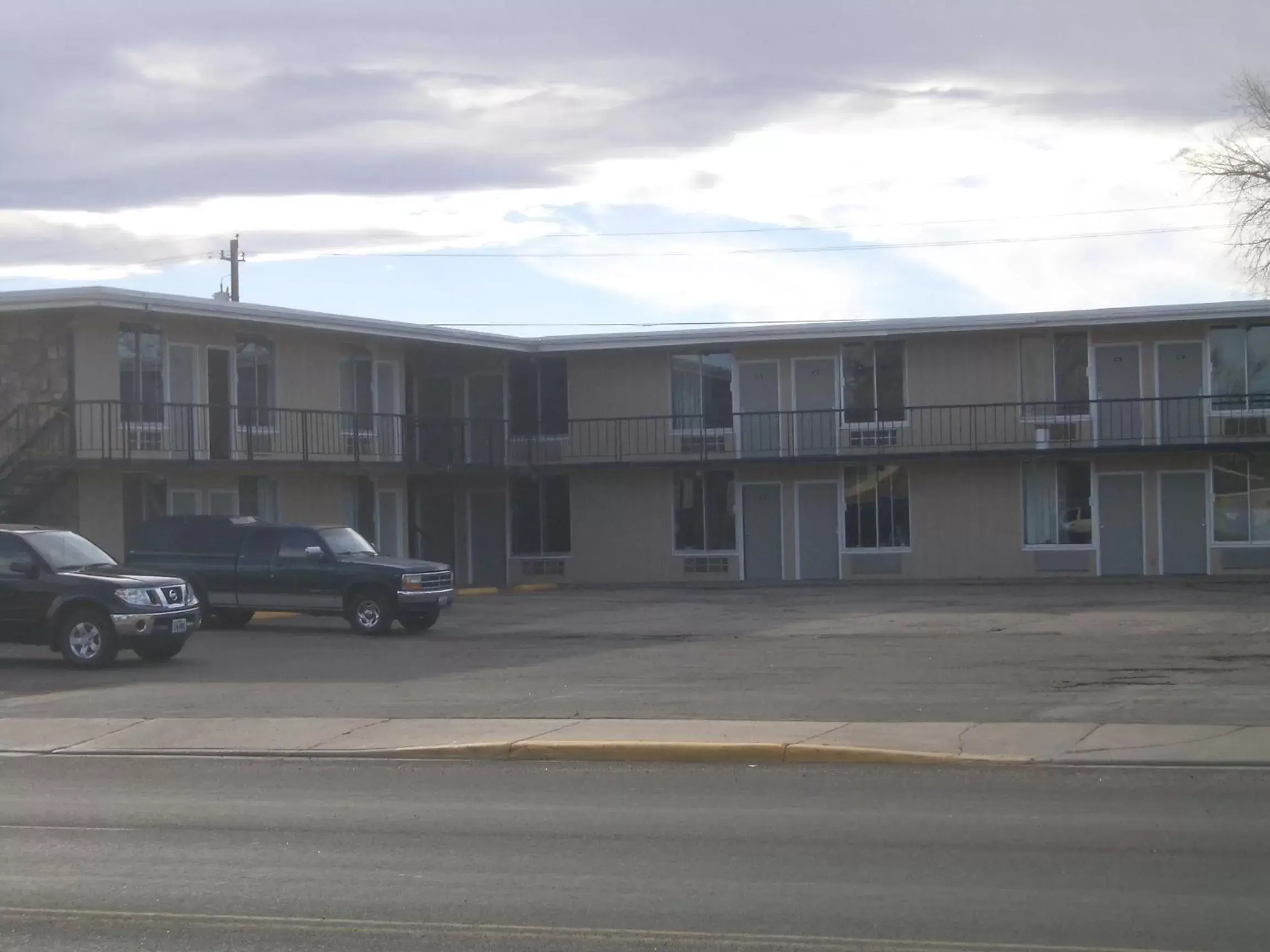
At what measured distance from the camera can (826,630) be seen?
2370 cm

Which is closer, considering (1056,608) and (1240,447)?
(1056,608)

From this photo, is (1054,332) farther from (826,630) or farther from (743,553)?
(826,630)

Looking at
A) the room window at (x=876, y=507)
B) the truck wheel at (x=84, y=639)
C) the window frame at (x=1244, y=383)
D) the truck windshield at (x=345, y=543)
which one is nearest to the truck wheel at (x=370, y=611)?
the truck windshield at (x=345, y=543)

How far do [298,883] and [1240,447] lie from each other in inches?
1221

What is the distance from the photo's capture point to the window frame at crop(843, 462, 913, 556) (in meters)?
37.7

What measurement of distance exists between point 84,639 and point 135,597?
0.90 metres

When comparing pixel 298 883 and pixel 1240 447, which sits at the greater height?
pixel 1240 447

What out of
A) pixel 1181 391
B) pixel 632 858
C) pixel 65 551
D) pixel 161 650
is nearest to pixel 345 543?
pixel 161 650

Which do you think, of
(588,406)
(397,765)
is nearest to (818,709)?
(397,765)

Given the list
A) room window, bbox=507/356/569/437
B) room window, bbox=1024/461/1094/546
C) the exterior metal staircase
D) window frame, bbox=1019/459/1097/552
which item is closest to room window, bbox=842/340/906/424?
window frame, bbox=1019/459/1097/552

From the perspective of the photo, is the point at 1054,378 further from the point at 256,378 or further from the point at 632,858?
the point at 632,858

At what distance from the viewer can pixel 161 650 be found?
2103 cm

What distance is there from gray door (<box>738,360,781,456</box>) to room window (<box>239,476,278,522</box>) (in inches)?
463

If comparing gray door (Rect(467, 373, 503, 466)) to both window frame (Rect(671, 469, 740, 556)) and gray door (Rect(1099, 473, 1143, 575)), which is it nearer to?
window frame (Rect(671, 469, 740, 556))
